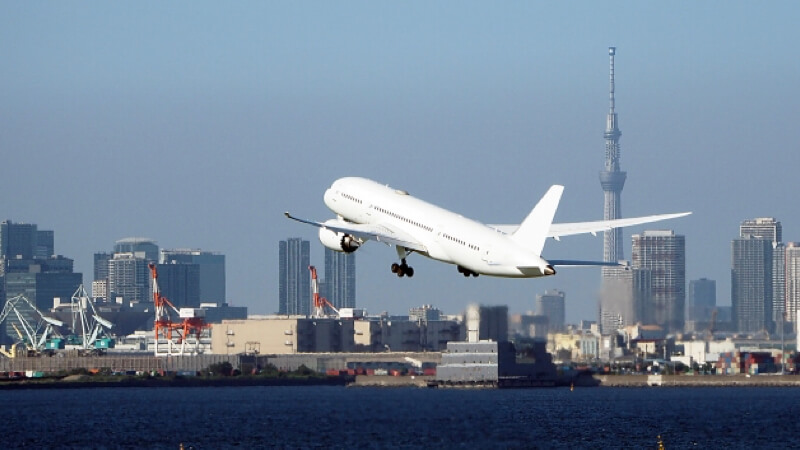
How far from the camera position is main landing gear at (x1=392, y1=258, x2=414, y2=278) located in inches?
4385

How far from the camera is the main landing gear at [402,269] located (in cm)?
11138

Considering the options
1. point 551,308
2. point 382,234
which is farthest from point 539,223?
point 551,308

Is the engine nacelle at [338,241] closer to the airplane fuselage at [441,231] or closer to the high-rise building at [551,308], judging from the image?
the airplane fuselage at [441,231]

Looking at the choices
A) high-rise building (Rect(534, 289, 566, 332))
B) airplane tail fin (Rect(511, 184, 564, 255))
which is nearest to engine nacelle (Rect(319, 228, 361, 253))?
airplane tail fin (Rect(511, 184, 564, 255))

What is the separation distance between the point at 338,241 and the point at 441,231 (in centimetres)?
863

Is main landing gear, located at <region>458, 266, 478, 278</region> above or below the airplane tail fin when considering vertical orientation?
below

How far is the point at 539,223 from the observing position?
106m

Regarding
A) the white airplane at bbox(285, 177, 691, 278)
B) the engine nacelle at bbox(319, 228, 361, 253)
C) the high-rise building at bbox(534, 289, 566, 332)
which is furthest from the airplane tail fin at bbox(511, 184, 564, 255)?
the high-rise building at bbox(534, 289, 566, 332)

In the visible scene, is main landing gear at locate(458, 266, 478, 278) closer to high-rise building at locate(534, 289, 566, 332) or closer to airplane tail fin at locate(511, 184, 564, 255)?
airplane tail fin at locate(511, 184, 564, 255)

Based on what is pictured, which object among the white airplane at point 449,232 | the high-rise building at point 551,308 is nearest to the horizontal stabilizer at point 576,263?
the white airplane at point 449,232

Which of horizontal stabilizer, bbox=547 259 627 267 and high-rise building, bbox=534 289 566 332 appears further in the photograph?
high-rise building, bbox=534 289 566 332

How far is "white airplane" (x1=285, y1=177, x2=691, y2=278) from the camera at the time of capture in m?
105

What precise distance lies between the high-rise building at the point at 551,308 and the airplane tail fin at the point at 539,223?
68277 millimetres

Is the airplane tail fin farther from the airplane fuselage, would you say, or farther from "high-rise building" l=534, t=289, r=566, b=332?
"high-rise building" l=534, t=289, r=566, b=332
